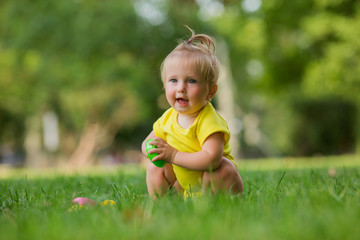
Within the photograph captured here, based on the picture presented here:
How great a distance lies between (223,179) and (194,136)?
1.05 ft

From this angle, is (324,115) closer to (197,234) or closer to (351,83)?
(351,83)

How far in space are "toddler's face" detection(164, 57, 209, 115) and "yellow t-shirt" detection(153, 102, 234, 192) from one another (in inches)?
3.1

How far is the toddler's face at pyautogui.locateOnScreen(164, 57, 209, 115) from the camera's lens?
2.45 m

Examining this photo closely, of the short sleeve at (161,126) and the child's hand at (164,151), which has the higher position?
the short sleeve at (161,126)

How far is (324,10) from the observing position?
14.2 meters

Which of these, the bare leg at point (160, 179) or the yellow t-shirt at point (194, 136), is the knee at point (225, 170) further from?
the bare leg at point (160, 179)

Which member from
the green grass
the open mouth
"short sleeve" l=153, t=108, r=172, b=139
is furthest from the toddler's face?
the green grass

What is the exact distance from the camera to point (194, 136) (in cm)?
246

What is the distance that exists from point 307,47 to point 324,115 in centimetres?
287

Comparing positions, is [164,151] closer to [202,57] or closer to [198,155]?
[198,155]

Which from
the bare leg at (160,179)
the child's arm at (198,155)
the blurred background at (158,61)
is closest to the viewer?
the child's arm at (198,155)

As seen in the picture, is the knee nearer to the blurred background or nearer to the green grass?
the green grass

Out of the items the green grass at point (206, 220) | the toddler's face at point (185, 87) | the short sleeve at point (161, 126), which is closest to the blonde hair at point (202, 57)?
the toddler's face at point (185, 87)

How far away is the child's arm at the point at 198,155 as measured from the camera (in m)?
2.26
